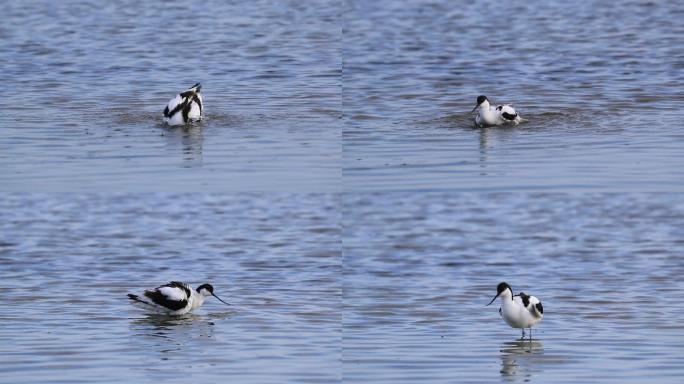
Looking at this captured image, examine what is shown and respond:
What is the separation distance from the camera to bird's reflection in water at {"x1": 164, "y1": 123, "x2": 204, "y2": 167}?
47.7 ft

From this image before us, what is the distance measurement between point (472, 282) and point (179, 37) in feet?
28.2

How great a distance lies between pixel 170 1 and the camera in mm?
27953

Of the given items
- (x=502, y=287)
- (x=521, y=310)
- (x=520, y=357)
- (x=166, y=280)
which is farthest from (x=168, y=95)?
(x=520, y=357)

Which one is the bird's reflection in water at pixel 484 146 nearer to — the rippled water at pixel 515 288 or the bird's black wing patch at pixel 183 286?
the rippled water at pixel 515 288

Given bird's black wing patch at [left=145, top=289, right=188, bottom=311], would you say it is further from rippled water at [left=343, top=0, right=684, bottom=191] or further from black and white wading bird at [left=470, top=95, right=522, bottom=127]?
black and white wading bird at [left=470, top=95, right=522, bottom=127]

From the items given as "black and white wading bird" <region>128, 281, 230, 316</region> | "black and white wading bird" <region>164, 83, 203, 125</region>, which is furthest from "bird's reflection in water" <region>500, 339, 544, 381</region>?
"black and white wading bird" <region>164, 83, 203, 125</region>

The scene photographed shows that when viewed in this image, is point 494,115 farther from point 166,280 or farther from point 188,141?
point 166,280

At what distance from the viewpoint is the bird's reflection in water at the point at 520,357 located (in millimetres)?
12383

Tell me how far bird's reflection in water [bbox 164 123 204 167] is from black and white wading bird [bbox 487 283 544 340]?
310cm

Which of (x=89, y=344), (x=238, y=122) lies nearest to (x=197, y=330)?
(x=89, y=344)

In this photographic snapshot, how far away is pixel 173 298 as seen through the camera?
15391mm

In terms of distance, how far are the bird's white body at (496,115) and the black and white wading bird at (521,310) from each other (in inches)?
86.9

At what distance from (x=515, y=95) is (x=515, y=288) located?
117 inches

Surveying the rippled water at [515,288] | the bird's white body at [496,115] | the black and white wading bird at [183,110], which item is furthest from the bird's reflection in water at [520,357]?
the black and white wading bird at [183,110]
